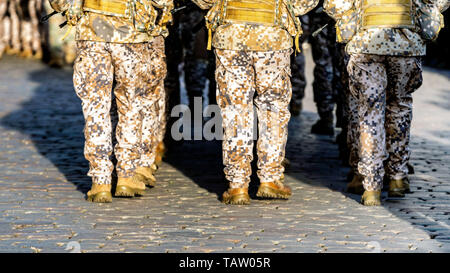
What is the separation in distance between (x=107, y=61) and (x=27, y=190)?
55.3 inches

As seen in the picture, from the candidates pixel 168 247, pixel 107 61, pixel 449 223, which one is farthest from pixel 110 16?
pixel 449 223

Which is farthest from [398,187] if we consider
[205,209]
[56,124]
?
[56,124]

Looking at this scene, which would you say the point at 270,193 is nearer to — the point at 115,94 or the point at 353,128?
the point at 353,128

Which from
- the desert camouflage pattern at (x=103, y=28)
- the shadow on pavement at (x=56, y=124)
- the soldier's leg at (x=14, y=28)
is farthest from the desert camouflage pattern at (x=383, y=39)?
the soldier's leg at (x=14, y=28)

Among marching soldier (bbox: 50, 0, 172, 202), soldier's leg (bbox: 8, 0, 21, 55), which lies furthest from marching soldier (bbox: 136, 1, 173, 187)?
soldier's leg (bbox: 8, 0, 21, 55)

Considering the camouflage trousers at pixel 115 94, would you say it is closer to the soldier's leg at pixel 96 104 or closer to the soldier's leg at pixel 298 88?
the soldier's leg at pixel 96 104

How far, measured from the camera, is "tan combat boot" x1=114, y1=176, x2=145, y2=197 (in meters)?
7.98

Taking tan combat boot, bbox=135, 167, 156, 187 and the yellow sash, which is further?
tan combat boot, bbox=135, 167, 156, 187

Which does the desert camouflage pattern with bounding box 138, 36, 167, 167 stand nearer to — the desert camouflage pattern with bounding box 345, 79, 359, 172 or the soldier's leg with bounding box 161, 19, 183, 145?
the soldier's leg with bounding box 161, 19, 183, 145

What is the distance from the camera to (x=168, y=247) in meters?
6.30

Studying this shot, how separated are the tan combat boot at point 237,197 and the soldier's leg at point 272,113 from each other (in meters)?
0.14

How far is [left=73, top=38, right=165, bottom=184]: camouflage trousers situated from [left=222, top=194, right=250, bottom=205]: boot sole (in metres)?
0.91

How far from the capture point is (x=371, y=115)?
25.4ft
